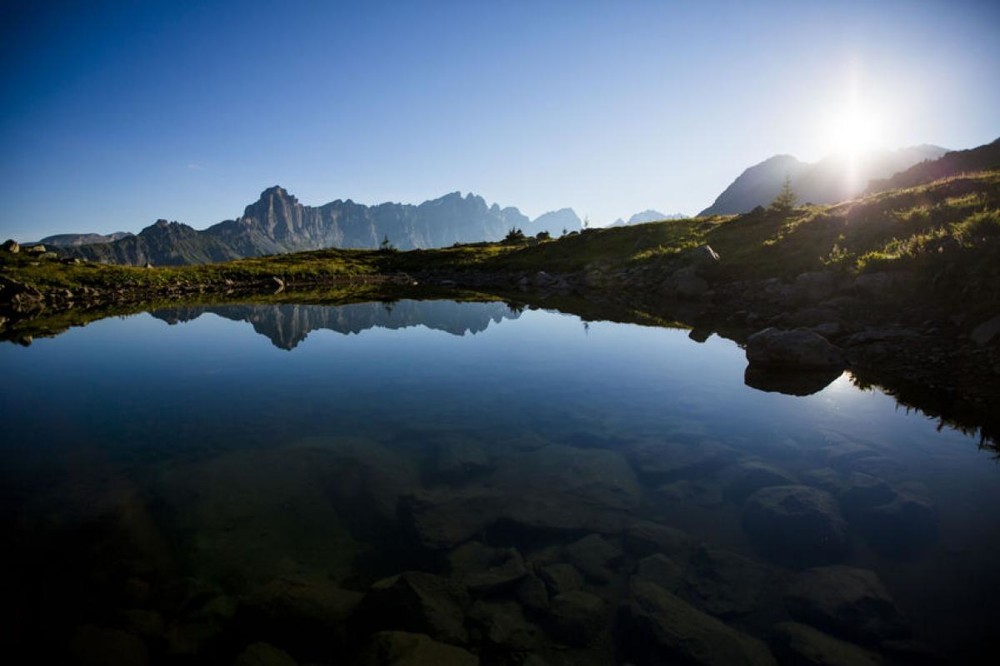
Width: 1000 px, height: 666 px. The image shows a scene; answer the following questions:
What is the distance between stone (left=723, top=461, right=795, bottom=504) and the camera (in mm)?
10195

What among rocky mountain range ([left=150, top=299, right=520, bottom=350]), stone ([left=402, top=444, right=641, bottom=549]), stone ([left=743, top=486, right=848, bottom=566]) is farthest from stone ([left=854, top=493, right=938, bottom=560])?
rocky mountain range ([left=150, top=299, right=520, bottom=350])

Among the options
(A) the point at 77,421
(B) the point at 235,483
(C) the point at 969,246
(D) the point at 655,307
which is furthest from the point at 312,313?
Result: (C) the point at 969,246

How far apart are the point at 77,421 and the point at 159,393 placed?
350cm

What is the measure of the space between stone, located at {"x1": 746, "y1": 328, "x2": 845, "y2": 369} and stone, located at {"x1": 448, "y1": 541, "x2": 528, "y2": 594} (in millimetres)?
16666

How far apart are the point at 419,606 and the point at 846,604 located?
6.37 m

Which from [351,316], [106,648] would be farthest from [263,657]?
[351,316]

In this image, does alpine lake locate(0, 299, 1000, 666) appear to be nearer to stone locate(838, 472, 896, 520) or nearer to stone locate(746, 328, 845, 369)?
stone locate(838, 472, 896, 520)

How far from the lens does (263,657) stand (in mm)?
6008

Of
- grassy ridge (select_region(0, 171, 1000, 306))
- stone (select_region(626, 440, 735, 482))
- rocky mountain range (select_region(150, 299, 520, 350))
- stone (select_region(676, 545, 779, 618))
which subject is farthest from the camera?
rocky mountain range (select_region(150, 299, 520, 350))

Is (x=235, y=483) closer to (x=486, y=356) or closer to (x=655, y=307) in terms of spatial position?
(x=486, y=356)

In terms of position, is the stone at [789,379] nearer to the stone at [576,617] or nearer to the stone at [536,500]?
the stone at [536,500]

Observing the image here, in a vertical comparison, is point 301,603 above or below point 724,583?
above

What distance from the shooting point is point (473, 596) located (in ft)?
23.7

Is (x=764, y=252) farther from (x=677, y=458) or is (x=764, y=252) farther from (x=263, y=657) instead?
(x=263, y=657)
